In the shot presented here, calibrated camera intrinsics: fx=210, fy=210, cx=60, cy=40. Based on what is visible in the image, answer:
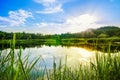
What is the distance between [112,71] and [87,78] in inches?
17.1

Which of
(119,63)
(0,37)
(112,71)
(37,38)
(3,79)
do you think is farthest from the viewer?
(37,38)

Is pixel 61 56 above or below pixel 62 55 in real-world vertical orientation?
above

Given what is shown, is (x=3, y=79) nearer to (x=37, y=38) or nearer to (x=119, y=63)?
(x=119, y=63)

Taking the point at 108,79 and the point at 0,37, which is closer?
the point at 0,37

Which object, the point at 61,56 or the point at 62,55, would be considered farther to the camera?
the point at 62,55

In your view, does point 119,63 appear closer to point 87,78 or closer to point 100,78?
point 87,78

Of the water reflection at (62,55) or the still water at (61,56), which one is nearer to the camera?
the still water at (61,56)

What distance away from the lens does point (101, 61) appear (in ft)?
10.3

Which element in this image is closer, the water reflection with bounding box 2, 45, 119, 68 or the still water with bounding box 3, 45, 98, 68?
the still water with bounding box 3, 45, 98, 68

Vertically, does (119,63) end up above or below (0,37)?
below

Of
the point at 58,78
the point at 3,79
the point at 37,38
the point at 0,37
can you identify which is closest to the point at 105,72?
the point at 58,78

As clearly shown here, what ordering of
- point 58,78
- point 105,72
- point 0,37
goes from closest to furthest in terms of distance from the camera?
1. point 0,37
2. point 58,78
3. point 105,72

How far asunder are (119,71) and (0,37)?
6.81 feet

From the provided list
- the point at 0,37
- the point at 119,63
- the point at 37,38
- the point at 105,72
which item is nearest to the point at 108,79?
the point at 105,72
